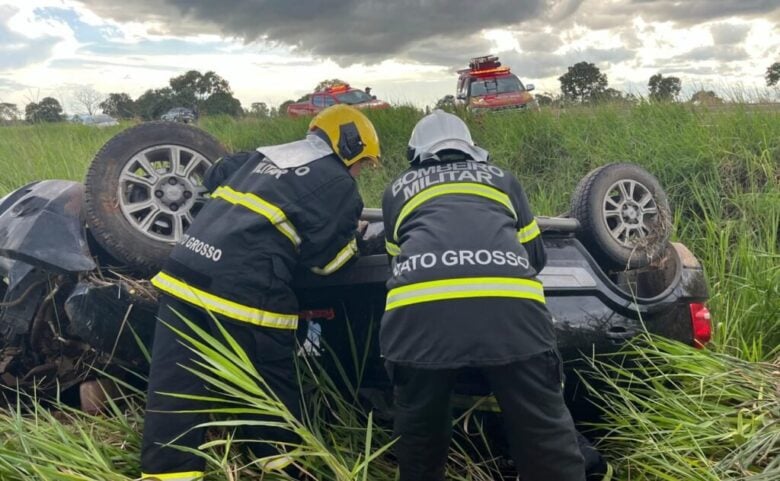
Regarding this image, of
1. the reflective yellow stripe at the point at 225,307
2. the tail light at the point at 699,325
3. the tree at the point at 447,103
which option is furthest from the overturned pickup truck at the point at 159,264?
the tree at the point at 447,103

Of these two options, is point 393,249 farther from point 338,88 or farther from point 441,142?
point 338,88

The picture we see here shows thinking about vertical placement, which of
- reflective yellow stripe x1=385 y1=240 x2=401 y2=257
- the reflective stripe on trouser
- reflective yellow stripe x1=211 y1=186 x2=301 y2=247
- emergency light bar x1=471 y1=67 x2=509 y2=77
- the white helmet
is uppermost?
emergency light bar x1=471 y1=67 x2=509 y2=77

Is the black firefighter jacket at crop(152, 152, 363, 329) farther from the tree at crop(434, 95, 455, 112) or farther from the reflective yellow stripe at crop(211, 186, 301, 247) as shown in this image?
the tree at crop(434, 95, 455, 112)

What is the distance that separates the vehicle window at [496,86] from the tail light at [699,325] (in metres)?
10.6

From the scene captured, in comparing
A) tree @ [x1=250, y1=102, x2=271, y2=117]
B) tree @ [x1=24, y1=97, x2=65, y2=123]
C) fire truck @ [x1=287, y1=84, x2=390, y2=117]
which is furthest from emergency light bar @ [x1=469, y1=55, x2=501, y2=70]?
tree @ [x1=24, y1=97, x2=65, y2=123]

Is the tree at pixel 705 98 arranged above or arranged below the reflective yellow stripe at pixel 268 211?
above

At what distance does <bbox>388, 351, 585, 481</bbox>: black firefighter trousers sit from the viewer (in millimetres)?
2115

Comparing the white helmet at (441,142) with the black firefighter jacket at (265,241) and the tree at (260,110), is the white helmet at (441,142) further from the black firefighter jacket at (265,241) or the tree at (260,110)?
the tree at (260,110)

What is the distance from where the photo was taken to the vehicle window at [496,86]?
12.9 metres

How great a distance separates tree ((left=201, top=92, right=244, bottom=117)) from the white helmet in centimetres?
930

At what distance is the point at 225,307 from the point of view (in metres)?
2.42

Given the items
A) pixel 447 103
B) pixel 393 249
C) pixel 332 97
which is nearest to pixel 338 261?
pixel 393 249

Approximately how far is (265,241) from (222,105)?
10.2m

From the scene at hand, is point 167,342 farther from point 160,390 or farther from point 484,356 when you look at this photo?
point 484,356
